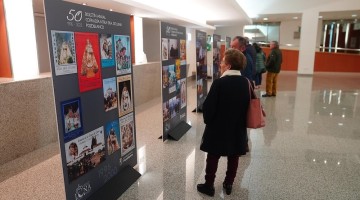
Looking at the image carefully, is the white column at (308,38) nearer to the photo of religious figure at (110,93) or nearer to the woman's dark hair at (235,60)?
the woman's dark hair at (235,60)

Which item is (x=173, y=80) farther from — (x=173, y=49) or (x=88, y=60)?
(x=88, y=60)

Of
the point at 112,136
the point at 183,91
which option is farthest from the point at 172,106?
the point at 112,136

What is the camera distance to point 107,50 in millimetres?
2504

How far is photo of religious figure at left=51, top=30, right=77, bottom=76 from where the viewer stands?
1895 millimetres

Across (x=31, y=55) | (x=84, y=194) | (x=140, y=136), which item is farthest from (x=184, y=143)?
(x=31, y=55)

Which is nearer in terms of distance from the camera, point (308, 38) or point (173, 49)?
point (173, 49)

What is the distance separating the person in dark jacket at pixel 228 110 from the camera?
2.37 metres

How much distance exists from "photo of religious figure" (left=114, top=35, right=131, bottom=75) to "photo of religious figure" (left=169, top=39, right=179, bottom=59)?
1299 mm

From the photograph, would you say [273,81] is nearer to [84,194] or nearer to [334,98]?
[334,98]

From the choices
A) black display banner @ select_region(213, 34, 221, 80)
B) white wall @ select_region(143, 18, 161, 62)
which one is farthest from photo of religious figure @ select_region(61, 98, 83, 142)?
white wall @ select_region(143, 18, 161, 62)

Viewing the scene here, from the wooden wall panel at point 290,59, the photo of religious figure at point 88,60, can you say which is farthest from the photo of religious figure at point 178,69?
the wooden wall panel at point 290,59

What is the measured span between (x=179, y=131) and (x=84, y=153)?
2421 millimetres

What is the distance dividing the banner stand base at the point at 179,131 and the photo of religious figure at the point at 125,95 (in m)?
1.43

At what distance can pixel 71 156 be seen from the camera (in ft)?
7.04
